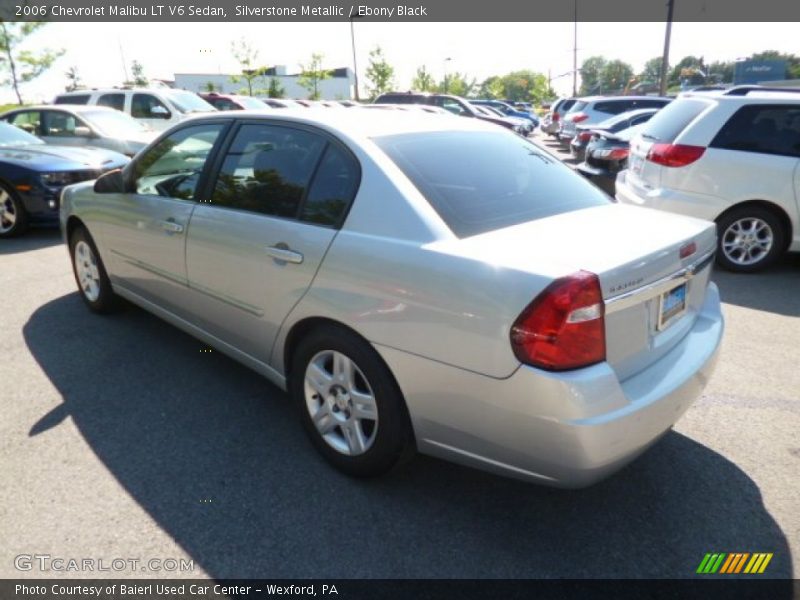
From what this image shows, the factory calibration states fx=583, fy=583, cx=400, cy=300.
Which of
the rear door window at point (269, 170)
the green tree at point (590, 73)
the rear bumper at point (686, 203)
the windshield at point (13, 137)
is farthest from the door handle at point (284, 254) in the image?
the green tree at point (590, 73)

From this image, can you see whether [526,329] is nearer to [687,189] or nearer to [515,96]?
[687,189]

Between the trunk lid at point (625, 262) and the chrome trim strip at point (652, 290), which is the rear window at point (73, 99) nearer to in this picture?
the trunk lid at point (625, 262)

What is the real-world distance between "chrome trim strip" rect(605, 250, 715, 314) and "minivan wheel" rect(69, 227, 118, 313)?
Answer: 12.7 feet

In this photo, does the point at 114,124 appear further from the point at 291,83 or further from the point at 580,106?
the point at 291,83

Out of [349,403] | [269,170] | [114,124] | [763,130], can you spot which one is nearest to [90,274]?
[269,170]

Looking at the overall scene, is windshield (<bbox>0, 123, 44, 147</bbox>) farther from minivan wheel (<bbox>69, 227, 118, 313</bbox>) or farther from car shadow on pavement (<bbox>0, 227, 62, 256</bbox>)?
minivan wheel (<bbox>69, 227, 118, 313</bbox>)

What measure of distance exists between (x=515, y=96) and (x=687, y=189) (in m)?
119

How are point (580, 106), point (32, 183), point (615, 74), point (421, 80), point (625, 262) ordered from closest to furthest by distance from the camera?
point (625, 262), point (32, 183), point (580, 106), point (421, 80), point (615, 74)

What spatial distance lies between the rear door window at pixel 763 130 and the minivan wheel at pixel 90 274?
5682mm

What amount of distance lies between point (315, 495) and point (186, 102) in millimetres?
13501

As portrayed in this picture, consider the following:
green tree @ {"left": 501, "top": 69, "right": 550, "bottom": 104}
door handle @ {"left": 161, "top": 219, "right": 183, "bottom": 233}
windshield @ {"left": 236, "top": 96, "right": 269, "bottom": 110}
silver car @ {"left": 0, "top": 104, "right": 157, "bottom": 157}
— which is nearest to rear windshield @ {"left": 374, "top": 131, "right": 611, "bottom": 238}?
door handle @ {"left": 161, "top": 219, "right": 183, "bottom": 233}

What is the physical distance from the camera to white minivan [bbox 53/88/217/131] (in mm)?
13219

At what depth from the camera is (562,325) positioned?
1962mm

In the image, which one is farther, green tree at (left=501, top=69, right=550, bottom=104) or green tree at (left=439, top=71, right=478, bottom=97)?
green tree at (left=501, top=69, right=550, bottom=104)
